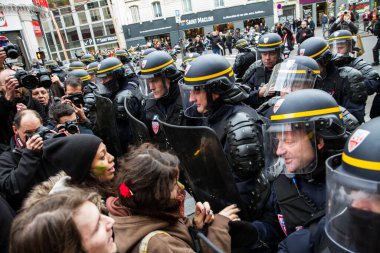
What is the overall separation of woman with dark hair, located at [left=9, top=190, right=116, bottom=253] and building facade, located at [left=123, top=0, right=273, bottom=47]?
3124 centimetres

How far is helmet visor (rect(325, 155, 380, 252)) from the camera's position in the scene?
105cm

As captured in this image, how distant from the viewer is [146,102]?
3379mm

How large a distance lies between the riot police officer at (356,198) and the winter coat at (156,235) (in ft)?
1.59

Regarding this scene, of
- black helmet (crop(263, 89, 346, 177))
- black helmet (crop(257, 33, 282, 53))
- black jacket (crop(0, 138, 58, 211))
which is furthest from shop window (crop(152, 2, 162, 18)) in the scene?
black helmet (crop(263, 89, 346, 177))

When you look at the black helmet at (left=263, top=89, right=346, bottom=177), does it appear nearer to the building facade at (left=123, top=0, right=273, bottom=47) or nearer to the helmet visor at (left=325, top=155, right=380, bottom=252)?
the helmet visor at (left=325, top=155, right=380, bottom=252)

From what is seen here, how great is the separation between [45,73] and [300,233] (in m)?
3.10

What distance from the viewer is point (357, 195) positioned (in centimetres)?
108

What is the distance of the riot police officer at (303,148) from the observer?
1.59m

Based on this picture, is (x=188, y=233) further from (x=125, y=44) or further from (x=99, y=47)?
(x=99, y=47)

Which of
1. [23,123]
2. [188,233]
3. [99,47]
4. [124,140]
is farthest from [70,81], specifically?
[99,47]

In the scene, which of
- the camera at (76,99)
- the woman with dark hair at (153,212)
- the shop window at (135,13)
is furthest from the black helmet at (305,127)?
the shop window at (135,13)

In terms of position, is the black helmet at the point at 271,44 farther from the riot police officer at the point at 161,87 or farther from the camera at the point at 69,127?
the camera at the point at 69,127

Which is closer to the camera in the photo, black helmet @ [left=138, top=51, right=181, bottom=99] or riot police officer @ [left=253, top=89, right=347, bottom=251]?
riot police officer @ [left=253, top=89, right=347, bottom=251]

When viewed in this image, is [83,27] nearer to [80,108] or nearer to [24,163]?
[80,108]
